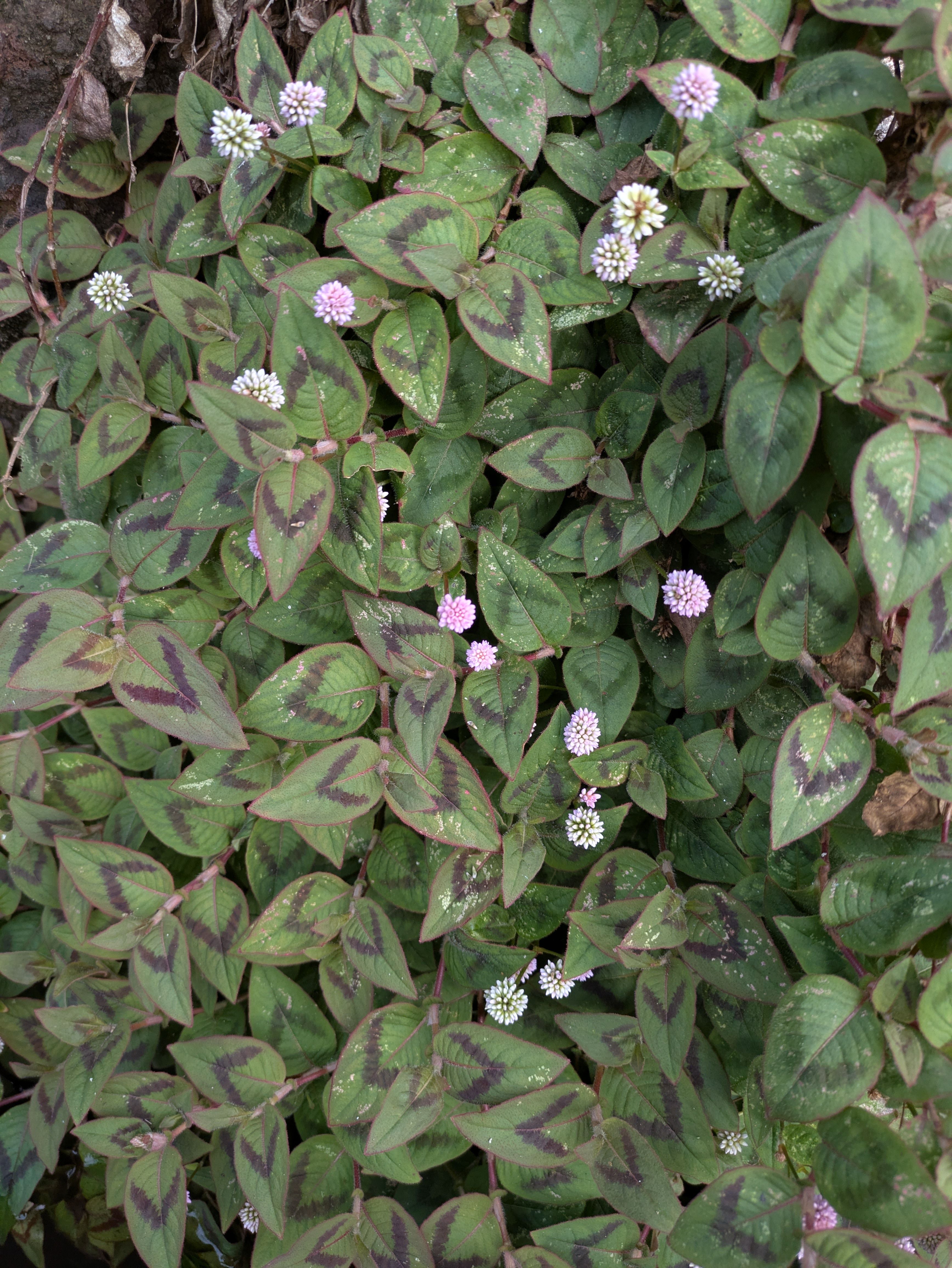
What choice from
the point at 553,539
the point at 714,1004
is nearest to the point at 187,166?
the point at 553,539

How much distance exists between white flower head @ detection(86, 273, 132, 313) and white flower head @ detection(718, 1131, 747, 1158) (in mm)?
1787

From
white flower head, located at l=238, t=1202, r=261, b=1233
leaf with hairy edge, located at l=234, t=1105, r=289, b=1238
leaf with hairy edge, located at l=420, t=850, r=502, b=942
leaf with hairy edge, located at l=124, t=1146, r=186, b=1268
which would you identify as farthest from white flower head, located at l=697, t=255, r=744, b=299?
white flower head, located at l=238, t=1202, r=261, b=1233

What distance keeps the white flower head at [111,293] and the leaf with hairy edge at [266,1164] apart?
145cm

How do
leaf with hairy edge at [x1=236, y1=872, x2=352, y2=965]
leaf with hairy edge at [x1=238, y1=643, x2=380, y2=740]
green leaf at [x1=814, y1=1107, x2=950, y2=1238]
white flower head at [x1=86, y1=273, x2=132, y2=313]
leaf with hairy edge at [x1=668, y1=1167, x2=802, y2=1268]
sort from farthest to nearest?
white flower head at [x1=86, y1=273, x2=132, y2=313] < leaf with hairy edge at [x1=236, y1=872, x2=352, y2=965] < leaf with hairy edge at [x1=238, y1=643, x2=380, y2=740] < leaf with hairy edge at [x1=668, y1=1167, x2=802, y2=1268] < green leaf at [x1=814, y1=1107, x2=950, y2=1238]

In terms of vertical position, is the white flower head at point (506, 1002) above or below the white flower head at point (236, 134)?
below

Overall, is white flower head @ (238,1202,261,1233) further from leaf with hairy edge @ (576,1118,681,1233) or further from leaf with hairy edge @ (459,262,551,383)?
leaf with hairy edge @ (459,262,551,383)

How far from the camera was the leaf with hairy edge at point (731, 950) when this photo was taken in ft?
3.74

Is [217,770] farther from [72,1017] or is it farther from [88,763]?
[72,1017]

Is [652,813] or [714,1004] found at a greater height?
[652,813]

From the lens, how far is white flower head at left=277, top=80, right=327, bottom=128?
121 centimetres

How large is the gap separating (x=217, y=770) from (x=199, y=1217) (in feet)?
4.03

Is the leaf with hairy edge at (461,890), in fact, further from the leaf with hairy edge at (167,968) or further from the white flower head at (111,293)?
the white flower head at (111,293)

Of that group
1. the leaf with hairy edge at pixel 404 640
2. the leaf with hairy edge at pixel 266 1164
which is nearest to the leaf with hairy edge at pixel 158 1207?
the leaf with hairy edge at pixel 266 1164

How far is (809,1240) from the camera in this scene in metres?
0.97
